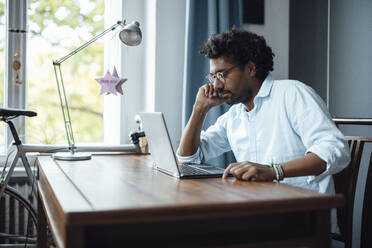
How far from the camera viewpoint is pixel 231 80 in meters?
1.79

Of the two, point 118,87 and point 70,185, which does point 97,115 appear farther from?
point 70,185

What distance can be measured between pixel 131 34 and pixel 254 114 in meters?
0.70

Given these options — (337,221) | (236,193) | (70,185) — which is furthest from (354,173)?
(70,185)

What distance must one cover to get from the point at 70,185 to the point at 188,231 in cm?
39

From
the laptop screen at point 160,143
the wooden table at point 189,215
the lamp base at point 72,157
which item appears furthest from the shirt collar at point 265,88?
the lamp base at point 72,157

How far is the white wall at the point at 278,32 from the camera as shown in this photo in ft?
9.48

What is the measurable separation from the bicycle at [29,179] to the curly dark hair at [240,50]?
1.97ft

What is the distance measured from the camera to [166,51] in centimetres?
265

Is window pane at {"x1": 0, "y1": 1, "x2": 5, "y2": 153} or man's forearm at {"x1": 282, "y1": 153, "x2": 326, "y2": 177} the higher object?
window pane at {"x1": 0, "y1": 1, "x2": 5, "y2": 153}

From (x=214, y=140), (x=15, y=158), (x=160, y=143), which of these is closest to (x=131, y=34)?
(x=214, y=140)

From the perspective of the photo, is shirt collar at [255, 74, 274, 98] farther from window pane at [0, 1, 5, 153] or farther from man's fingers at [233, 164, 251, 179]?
window pane at [0, 1, 5, 153]

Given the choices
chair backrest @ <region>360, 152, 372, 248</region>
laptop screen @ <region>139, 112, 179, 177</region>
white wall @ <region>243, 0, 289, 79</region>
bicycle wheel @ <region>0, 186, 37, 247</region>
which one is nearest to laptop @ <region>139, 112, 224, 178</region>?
laptop screen @ <region>139, 112, 179, 177</region>

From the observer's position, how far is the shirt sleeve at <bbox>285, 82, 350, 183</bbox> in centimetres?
138

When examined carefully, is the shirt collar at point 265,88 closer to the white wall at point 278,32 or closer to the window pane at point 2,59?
the white wall at point 278,32
